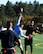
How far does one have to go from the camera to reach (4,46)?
30.4 feet

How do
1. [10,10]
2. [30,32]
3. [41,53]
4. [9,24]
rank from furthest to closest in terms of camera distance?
[10,10]
[41,53]
[30,32]
[9,24]

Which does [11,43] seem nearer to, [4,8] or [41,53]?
[41,53]

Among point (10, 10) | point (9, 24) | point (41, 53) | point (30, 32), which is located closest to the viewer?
point (9, 24)

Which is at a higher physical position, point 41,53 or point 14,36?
point 14,36

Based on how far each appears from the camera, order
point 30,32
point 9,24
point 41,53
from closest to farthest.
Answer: point 9,24
point 30,32
point 41,53

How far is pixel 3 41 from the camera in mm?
9328

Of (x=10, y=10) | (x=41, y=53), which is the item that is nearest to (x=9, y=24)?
(x=41, y=53)

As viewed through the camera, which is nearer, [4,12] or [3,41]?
[3,41]

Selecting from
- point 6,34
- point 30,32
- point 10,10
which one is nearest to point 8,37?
point 6,34

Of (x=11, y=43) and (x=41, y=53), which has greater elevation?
(x=11, y=43)

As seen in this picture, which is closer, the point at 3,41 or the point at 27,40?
the point at 3,41

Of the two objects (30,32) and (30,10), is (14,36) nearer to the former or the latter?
(30,32)

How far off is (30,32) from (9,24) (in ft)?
17.8

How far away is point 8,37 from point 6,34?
0.37ft
